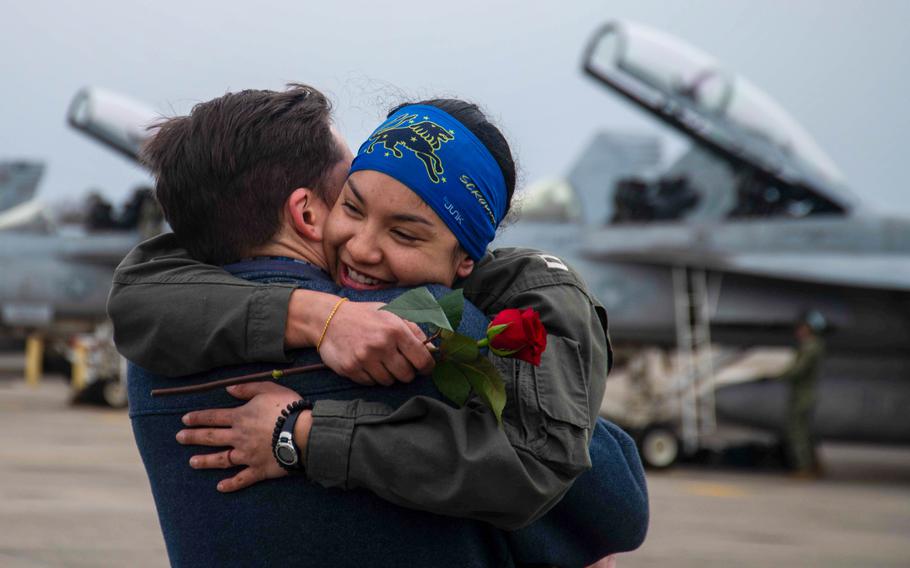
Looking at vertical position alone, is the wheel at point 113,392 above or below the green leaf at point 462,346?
below

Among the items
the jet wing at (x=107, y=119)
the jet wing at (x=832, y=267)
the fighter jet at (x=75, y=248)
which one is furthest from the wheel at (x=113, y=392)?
the jet wing at (x=832, y=267)

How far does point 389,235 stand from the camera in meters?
1.64

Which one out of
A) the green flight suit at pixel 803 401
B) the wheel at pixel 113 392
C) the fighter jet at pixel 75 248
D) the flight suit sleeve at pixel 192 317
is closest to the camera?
the flight suit sleeve at pixel 192 317

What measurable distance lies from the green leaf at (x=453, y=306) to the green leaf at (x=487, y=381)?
0.21 feet

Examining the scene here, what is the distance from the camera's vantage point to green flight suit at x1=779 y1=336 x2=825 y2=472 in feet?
41.8

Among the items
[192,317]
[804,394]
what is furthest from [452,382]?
[804,394]

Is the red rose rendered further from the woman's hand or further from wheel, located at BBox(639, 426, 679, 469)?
wheel, located at BBox(639, 426, 679, 469)

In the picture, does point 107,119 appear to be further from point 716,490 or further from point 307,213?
point 307,213

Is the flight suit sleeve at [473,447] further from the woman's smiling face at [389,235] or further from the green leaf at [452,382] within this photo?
the woman's smiling face at [389,235]

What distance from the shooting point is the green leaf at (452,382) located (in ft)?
4.91

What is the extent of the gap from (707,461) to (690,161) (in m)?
3.84

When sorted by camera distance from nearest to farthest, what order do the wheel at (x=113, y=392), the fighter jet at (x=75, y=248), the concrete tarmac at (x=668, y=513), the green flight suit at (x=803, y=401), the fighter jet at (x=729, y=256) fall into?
the concrete tarmac at (x=668, y=513)
the green flight suit at (x=803, y=401)
the fighter jet at (x=729, y=256)
the fighter jet at (x=75, y=248)
the wheel at (x=113, y=392)

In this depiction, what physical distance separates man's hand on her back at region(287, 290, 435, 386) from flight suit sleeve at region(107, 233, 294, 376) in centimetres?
3

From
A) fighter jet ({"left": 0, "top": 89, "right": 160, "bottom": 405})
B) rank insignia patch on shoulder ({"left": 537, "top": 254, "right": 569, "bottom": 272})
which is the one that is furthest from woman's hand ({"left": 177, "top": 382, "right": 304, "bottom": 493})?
fighter jet ({"left": 0, "top": 89, "right": 160, "bottom": 405})
